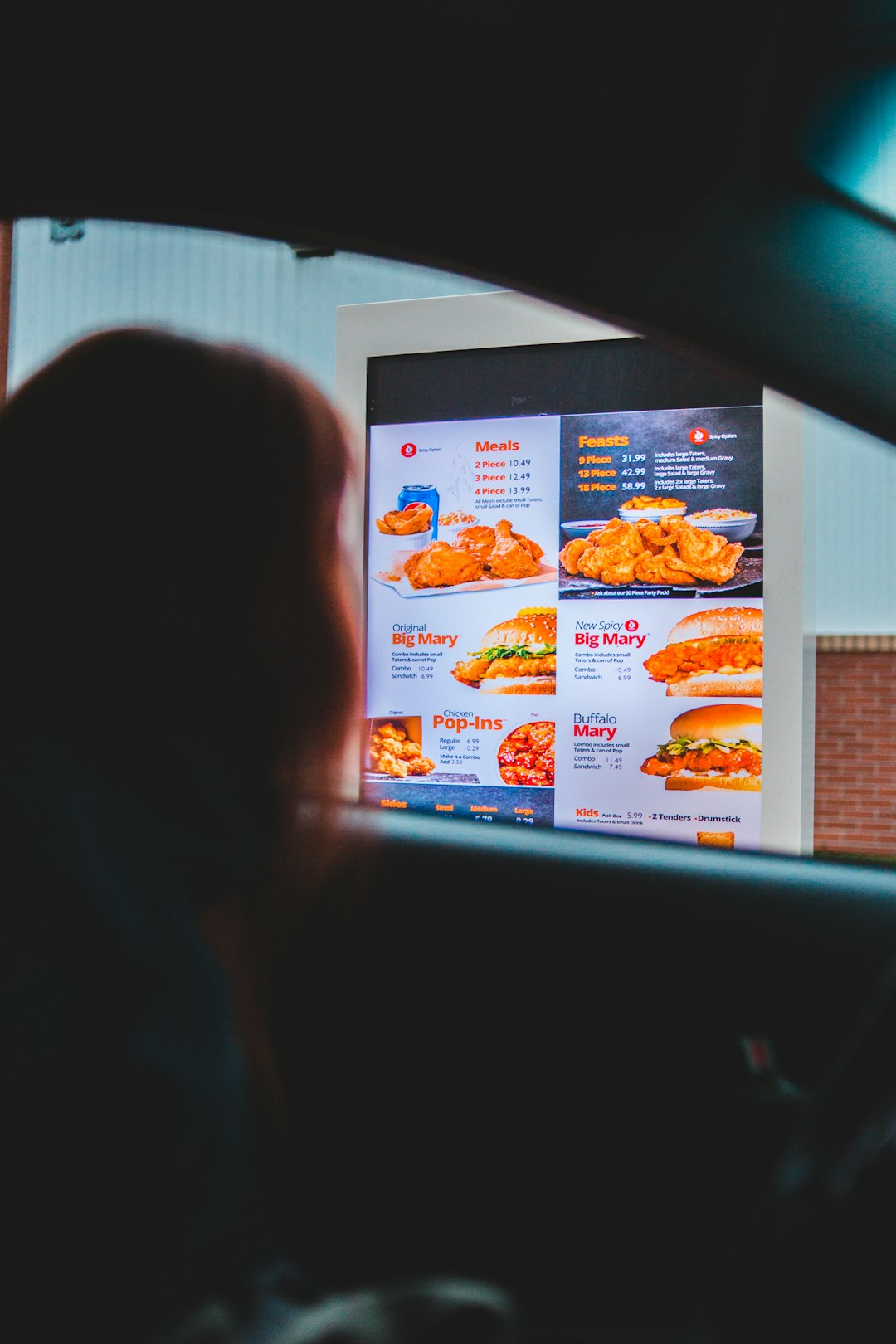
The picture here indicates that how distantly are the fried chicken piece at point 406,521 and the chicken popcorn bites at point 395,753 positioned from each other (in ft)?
2.12

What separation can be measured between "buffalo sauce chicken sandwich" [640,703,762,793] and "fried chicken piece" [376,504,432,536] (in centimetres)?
104

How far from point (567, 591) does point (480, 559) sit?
0.31 metres

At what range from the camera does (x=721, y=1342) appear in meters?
0.65

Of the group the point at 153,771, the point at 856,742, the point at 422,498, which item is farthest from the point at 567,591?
the point at 856,742

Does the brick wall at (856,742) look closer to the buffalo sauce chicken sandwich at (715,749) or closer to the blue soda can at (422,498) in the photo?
the buffalo sauce chicken sandwich at (715,749)

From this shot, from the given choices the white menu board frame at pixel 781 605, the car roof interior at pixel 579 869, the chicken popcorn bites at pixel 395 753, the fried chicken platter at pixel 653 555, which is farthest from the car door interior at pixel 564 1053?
the chicken popcorn bites at pixel 395 753

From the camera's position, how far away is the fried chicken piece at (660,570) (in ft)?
10.8

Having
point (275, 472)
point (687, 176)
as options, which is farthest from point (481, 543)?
point (275, 472)

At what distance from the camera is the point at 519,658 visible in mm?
3508

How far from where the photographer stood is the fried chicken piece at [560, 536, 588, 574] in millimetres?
3432

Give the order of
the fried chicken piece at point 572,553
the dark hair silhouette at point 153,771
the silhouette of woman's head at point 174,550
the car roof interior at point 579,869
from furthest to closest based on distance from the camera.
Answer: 1. the fried chicken piece at point 572,553
2. the car roof interior at point 579,869
3. the silhouette of woman's head at point 174,550
4. the dark hair silhouette at point 153,771

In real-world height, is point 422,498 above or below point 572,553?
above

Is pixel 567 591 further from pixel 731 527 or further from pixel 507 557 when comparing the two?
pixel 731 527

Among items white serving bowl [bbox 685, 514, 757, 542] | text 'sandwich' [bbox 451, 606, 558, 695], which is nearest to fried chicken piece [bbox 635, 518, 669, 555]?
white serving bowl [bbox 685, 514, 757, 542]
